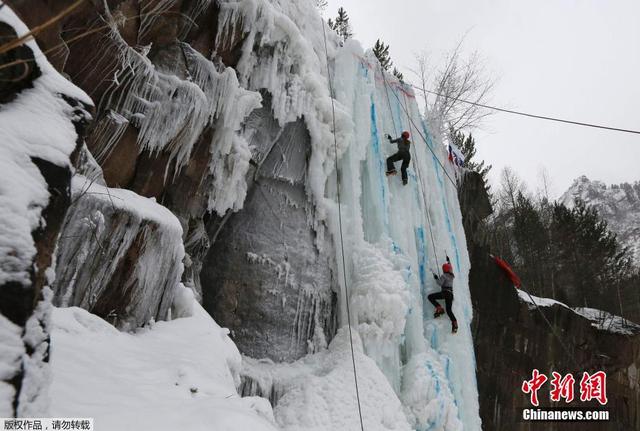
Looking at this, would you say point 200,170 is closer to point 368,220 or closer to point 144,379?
point 368,220

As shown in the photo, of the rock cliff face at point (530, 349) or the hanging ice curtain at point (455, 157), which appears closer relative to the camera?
the rock cliff face at point (530, 349)

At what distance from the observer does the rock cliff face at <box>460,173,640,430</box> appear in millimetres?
9750

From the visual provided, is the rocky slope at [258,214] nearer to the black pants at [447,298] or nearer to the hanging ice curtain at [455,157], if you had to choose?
the black pants at [447,298]

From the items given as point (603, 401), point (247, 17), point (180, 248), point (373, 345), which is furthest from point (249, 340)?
point (603, 401)

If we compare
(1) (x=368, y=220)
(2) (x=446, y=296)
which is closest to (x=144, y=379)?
(1) (x=368, y=220)

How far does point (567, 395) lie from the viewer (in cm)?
1031

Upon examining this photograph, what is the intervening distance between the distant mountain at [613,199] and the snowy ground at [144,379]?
41150 millimetres

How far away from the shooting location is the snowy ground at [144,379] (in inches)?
71.0

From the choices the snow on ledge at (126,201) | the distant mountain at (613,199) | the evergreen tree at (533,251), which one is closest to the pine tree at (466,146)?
the evergreen tree at (533,251)

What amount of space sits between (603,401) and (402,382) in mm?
7709

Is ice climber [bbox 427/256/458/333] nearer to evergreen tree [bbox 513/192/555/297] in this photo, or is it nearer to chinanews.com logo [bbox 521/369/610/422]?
chinanews.com logo [bbox 521/369/610/422]

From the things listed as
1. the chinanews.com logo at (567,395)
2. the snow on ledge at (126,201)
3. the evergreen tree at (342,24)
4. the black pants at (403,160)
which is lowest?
the chinanews.com logo at (567,395)

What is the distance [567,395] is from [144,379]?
11042 millimetres

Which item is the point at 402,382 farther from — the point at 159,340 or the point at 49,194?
the point at 49,194
